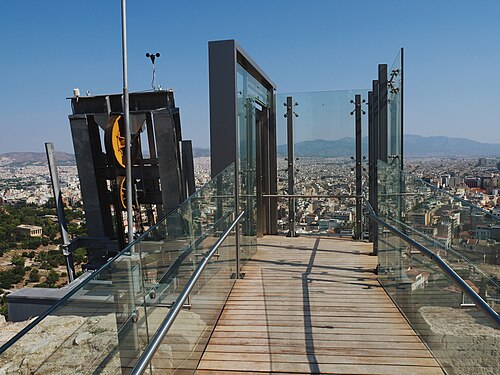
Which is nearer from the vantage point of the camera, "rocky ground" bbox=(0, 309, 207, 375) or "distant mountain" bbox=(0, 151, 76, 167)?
"rocky ground" bbox=(0, 309, 207, 375)

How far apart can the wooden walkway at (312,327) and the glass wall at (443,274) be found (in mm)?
226

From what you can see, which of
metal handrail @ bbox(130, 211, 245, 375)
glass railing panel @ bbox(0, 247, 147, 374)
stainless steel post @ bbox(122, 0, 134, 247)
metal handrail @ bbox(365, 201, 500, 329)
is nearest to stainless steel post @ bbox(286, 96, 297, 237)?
metal handrail @ bbox(365, 201, 500, 329)

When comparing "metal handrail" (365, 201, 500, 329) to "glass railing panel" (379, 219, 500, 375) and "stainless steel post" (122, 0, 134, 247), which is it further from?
"stainless steel post" (122, 0, 134, 247)

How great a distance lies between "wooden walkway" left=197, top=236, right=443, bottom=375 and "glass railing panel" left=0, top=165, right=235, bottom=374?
0.77 meters

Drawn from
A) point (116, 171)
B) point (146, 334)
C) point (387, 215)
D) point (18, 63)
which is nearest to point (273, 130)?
point (387, 215)

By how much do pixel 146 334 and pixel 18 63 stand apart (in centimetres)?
3629

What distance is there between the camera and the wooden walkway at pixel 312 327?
3.27 m

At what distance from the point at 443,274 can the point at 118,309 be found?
Result: 2.07 meters

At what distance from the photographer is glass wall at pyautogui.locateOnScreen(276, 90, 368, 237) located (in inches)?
314

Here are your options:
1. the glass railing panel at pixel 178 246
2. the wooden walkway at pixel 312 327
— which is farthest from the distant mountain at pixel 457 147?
the glass railing panel at pixel 178 246

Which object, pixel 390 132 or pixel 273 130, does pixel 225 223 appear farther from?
pixel 273 130

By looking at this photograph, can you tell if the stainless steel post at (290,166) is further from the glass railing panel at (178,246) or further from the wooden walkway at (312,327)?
the glass railing panel at (178,246)

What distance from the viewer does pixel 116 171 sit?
16.2m

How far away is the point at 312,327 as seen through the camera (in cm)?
397
